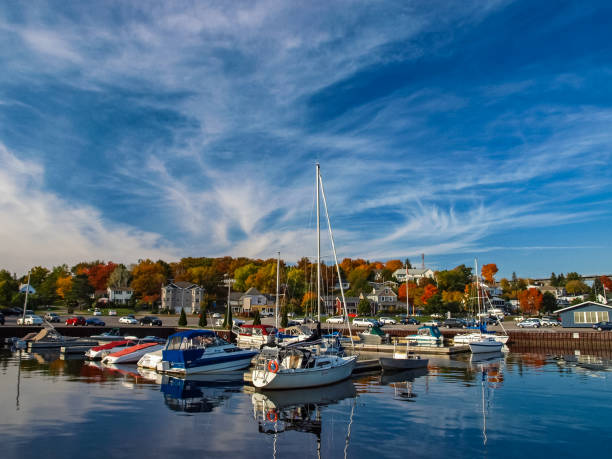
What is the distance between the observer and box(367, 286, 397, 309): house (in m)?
135

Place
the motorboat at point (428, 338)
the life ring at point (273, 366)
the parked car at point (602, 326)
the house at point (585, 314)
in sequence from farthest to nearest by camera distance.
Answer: the house at point (585, 314) < the parked car at point (602, 326) < the motorboat at point (428, 338) < the life ring at point (273, 366)

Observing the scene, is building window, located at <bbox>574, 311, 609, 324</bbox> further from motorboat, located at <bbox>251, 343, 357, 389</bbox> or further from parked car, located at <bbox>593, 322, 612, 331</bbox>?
motorboat, located at <bbox>251, 343, 357, 389</bbox>

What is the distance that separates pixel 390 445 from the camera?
579 inches

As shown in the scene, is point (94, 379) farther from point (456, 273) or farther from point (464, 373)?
point (456, 273)

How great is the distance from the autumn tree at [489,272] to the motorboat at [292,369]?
181m

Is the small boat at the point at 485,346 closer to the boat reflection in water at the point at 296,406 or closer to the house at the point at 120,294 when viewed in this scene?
the boat reflection in water at the point at 296,406

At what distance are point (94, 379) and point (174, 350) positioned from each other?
527 cm

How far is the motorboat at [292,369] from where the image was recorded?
23.7 meters

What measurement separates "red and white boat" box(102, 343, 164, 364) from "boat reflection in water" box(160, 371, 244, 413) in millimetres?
8655

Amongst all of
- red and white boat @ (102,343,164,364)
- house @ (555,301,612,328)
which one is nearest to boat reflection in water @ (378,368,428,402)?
red and white boat @ (102,343,164,364)

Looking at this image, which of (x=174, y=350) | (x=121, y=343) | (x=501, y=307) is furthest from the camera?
(x=501, y=307)

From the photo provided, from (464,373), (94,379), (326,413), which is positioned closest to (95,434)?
(326,413)

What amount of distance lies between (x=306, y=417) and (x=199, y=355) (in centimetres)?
1418

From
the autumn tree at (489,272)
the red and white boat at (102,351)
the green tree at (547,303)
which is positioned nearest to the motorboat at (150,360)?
the red and white boat at (102,351)
